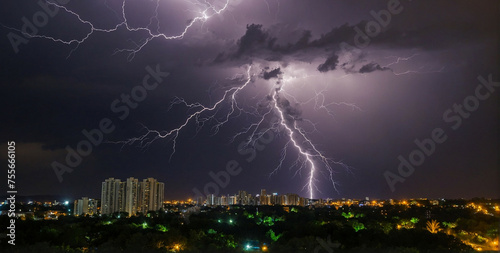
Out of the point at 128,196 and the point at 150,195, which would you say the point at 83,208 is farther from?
the point at 150,195

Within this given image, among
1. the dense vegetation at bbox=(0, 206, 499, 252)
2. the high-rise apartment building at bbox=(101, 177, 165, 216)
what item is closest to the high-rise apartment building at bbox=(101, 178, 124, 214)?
the high-rise apartment building at bbox=(101, 177, 165, 216)

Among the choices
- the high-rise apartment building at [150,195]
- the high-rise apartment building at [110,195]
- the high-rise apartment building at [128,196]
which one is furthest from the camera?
the high-rise apartment building at [150,195]

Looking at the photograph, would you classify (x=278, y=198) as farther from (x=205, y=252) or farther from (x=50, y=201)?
(x=205, y=252)

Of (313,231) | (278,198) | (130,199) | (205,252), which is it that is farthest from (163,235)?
(278,198)

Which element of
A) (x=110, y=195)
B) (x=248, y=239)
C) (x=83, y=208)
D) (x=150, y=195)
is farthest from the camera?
(x=150, y=195)

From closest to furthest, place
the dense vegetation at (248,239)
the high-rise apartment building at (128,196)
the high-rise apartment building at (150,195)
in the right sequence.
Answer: the dense vegetation at (248,239), the high-rise apartment building at (128,196), the high-rise apartment building at (150,195)

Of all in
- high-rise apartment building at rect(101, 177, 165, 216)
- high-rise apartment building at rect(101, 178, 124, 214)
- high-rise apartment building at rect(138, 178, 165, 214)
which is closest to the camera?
high-rise apartment building at rect(101, 177, 165, 216)

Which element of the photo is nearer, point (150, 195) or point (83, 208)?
point (83, 208)

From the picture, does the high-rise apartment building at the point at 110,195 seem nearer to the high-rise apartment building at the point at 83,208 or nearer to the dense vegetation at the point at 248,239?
the high-rise apartment building at the point at 83,208

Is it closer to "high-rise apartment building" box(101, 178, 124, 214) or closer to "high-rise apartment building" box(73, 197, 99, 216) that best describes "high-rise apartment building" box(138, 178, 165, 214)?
"high-rise apartment building" box(101, 178, 124, 214)

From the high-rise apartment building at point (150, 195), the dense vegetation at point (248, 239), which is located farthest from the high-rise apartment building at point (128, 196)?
the dense vegetation at point (248, 239)

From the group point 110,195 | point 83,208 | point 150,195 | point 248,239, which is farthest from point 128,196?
point 248,239
